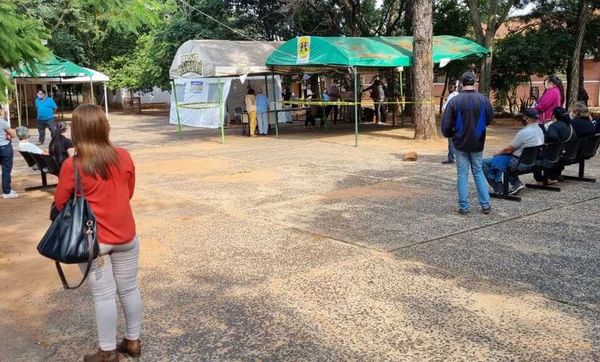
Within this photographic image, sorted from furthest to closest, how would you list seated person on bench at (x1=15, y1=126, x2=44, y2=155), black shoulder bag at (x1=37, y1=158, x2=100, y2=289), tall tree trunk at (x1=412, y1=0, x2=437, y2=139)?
tall tree trunk at (x1=412, y1=0, x2=437, y2=139) → seated person on bench at (x1=15, y1=126, x2=44, y2=155) → black shoulder bag at (x1=37, y1=158, x2=100, y2=289)

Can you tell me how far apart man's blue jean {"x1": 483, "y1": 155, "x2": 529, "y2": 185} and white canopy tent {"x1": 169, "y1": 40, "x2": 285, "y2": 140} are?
11406 millimetres

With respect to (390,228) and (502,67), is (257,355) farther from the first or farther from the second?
(502,67)

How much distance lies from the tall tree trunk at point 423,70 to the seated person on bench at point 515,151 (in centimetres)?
730

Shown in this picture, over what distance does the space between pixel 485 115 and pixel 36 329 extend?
5367 mm

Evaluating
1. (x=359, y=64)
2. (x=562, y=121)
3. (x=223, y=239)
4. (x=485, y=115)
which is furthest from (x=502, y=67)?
(x=223, y=239)

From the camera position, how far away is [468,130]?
278 inches

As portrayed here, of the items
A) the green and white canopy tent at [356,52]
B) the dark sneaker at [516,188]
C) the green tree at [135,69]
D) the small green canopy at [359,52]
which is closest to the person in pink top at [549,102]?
the dark sneaker at [516,188]

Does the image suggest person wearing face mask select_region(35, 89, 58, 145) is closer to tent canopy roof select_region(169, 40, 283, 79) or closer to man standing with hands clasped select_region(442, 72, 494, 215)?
tent canopy roof select_region(169, 40, 283, 79)

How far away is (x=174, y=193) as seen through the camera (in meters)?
9.30

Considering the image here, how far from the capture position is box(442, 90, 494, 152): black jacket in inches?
278

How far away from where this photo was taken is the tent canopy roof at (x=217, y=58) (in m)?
20.7

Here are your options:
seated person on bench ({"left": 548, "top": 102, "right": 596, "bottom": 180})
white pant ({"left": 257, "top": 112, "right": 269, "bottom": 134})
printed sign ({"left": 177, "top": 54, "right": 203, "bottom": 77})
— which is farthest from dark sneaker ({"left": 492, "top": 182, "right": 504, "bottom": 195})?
printed sign ({"left": 177, "top": 54, "right": 203, "bottom": 77})

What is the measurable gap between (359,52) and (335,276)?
39.0ft

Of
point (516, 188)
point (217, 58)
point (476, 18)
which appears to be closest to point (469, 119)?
point (516, 188)
